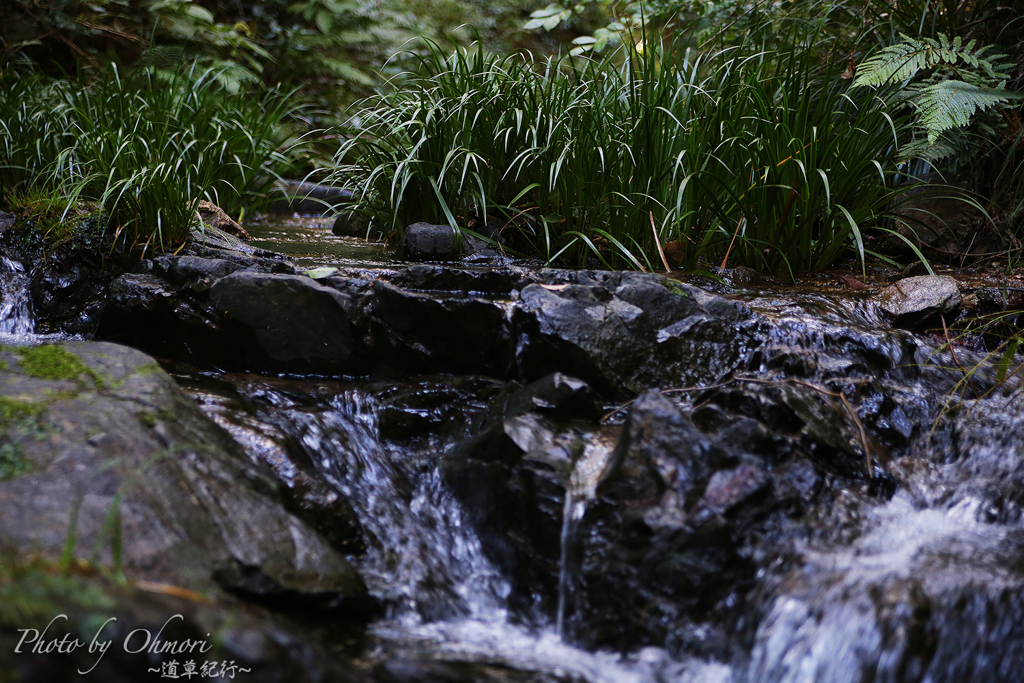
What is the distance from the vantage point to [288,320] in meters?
2.37

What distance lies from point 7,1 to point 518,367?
6.55 metres

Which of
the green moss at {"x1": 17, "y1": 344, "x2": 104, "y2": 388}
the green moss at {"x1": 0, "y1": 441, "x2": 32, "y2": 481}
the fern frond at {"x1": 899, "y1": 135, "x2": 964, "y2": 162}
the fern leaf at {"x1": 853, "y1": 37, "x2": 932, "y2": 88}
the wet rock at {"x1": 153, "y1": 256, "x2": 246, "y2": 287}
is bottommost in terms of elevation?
the green moss at {"x1": 0, "y1": 441, "x2": 32, "y2": 481}

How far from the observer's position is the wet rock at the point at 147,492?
1.34 metres

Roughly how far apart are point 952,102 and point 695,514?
7.93ft

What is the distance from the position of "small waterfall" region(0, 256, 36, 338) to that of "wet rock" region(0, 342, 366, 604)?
1155 millimetres

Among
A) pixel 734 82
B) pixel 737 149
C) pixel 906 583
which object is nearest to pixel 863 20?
pixel 734 82

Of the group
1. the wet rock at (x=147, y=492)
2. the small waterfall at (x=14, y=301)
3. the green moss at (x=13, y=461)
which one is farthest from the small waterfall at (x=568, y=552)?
the small waterfall at (x=14, y=301)

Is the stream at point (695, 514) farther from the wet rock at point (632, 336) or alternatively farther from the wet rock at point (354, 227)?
the wet rock at point (354, 227)

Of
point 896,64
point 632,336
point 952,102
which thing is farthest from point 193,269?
point 952,102

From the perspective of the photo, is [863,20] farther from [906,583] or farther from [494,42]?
[494,42]

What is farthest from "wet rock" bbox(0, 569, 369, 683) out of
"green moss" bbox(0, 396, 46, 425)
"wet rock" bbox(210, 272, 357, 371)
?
"wet rock" bbox(210, 272, 357, 371)

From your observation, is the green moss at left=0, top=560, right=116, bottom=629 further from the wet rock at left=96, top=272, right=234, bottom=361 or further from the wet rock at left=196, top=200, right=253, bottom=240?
the wet rock at left=196, top=200, right=253, bottom=240

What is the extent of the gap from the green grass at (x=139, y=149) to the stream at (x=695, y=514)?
0.97 m

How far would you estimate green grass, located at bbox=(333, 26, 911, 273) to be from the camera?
2.97 m
